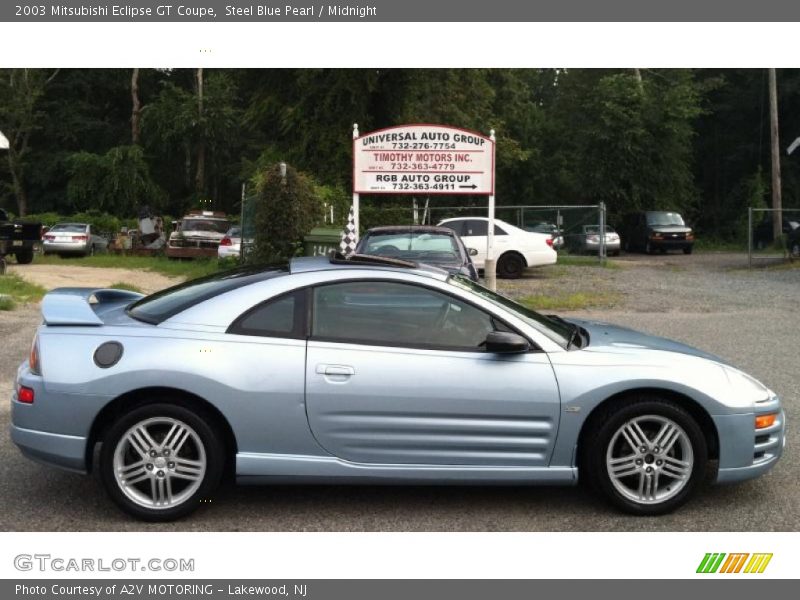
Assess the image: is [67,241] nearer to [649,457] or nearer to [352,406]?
[352,406]

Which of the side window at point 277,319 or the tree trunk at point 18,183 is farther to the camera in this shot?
the tree trunk at point 18,183

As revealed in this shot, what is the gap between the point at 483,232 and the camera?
21453mm

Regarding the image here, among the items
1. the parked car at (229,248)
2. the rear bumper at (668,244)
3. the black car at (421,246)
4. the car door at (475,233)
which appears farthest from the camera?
the rear bumper at (668,244)

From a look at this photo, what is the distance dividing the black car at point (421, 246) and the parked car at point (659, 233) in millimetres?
22233

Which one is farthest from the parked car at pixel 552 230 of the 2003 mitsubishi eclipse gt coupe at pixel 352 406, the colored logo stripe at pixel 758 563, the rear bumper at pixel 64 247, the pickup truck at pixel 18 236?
the colored logo stripe at pixel 758 563

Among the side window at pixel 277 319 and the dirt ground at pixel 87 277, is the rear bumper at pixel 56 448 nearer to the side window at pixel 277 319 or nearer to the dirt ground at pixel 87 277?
the side window at pixel 277 319

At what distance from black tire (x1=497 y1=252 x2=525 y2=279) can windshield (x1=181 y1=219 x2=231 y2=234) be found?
1034 centimetres

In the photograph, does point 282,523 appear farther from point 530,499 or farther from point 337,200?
point 337,200

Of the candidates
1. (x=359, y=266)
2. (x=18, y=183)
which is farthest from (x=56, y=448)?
(x=18, y=183)

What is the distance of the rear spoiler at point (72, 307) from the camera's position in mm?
4934

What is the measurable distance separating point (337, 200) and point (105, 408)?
17660 mm

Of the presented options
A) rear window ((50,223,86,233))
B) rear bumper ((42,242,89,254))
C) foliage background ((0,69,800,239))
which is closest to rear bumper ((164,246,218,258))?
foliage background ((0,69,800,239))

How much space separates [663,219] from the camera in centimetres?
3431

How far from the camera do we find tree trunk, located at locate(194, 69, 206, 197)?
50.5m
